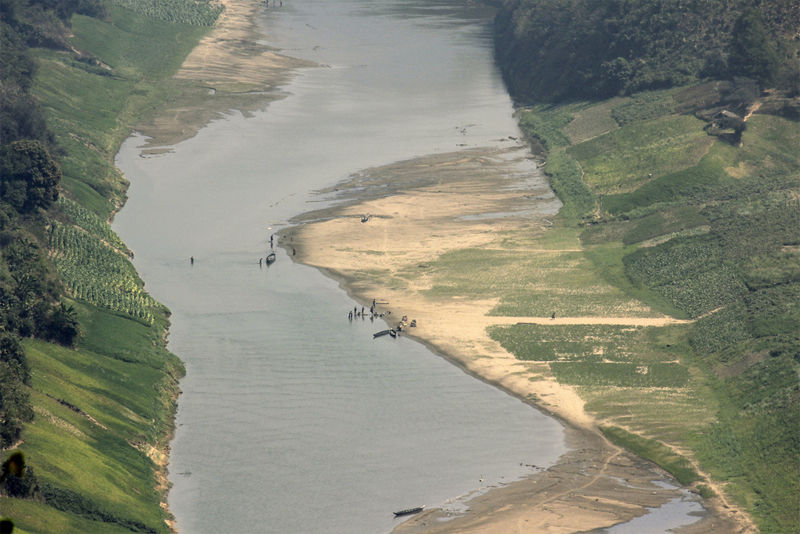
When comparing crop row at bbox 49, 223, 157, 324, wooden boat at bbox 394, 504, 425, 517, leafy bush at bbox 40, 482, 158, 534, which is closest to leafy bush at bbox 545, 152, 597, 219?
crop row at bbox 49, 223, 157, 324

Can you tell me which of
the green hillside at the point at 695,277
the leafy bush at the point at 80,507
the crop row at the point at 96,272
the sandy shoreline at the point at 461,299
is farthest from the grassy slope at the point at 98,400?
the green hillside at the point at 695,277

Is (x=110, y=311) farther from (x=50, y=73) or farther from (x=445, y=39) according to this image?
(x=445, y=39)

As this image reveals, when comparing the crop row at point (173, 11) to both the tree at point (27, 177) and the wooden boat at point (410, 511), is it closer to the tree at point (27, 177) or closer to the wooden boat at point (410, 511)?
the tree at point (27, 177)

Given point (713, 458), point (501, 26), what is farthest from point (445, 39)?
point (713, 458)

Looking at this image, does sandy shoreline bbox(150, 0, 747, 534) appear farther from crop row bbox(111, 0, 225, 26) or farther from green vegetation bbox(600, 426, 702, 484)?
crop row bbox(111, 0, 225, 26)

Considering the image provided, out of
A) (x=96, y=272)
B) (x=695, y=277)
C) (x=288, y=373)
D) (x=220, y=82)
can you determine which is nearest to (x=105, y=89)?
(x=220, y=82)

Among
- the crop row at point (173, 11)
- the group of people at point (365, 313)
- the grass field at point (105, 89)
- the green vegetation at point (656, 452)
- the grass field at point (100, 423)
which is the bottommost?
the green vegetation at point (656, 452)
